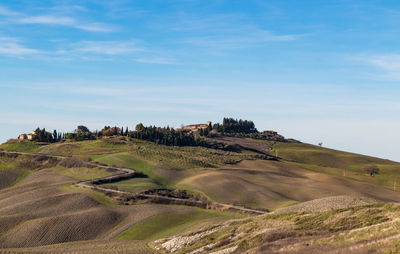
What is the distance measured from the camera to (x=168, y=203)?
7369cm

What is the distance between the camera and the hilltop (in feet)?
135

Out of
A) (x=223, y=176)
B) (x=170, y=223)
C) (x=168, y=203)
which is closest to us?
(x=170, y=223)

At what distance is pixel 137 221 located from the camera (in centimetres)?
6097

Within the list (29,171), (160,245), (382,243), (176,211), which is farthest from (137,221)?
(29,171)

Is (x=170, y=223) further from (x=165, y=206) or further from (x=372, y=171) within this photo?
(x=372, y=171)

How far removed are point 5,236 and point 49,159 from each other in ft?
230

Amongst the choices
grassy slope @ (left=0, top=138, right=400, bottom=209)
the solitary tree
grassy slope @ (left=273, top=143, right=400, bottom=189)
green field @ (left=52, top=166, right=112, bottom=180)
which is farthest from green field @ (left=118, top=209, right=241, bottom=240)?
the solitary tree

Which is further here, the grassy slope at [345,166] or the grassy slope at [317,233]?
the grassy slope at [345,166]

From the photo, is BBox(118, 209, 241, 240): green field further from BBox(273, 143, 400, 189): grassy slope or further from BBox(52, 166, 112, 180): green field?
BBox(273, 143, 400, 189): grassy slope

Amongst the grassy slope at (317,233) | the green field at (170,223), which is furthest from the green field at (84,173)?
the grassy slope at (317,233)

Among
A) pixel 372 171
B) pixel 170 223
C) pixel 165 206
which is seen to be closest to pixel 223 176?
pixel 165 206

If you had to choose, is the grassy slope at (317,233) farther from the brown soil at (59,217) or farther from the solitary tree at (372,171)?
the solitary tree at (372,171)

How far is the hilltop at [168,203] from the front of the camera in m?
41.3

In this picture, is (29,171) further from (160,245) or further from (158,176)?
(160,245)
